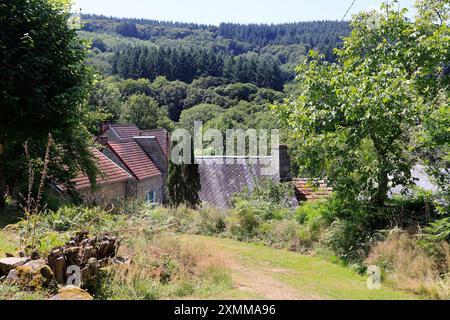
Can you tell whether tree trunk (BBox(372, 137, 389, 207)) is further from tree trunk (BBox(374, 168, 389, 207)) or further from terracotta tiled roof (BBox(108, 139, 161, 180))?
terracotta tiled roof (BBox(108, 139, 161, 180))

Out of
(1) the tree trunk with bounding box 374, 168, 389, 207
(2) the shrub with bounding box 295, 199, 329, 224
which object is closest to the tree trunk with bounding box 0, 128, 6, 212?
(2) the shrub with bounding box 295, 199, 329, 224

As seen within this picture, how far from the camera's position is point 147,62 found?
112 m

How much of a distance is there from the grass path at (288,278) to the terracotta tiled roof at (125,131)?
2093 cm

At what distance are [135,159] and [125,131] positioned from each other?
17.8 feet

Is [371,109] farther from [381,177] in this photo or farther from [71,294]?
[71,294]

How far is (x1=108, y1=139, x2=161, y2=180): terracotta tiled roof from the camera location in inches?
1018

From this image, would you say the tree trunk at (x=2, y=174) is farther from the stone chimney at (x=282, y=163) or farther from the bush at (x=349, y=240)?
the stone chimney at (x=282, y=163)

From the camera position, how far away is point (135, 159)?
27391 mm

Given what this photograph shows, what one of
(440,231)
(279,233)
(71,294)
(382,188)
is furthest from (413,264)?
(71,294)

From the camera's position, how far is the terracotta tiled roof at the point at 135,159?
84.8 ft

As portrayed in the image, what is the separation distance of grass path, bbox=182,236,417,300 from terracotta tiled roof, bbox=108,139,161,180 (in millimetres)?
15253

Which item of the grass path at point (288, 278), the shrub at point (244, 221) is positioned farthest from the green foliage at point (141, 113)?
the grass path at point (288, 278)
